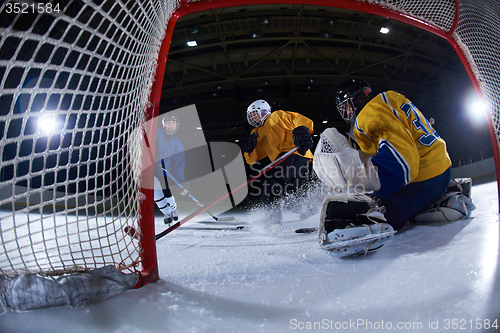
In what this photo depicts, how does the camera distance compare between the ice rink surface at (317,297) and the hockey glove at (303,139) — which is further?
the hockey glove at (303,139)

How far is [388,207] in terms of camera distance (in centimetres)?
123

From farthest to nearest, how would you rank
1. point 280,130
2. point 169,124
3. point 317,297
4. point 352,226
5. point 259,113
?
point 169,124 < point 259,113 < point 280,130 < point 352,226 < point 317,297

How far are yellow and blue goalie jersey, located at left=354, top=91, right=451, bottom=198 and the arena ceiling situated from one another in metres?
5.15

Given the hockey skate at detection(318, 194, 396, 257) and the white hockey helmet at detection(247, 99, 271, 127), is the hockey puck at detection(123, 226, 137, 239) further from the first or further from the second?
the white hockey helmet at detection(247, 99, 271, 127)

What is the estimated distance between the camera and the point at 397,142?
3.26ft

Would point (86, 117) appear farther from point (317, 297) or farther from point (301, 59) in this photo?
point (301, 59)

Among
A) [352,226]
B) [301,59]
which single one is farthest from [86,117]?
[301,59]

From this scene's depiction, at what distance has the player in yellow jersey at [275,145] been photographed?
8.65 ft

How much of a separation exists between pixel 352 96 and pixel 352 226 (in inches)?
28.6

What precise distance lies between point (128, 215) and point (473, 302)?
1.10m

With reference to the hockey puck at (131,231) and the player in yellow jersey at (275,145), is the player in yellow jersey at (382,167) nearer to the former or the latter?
the hockey puck at (131,231)

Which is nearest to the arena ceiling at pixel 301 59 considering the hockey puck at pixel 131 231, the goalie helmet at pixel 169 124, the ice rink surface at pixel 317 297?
the goalie helmet at pixel 169 124

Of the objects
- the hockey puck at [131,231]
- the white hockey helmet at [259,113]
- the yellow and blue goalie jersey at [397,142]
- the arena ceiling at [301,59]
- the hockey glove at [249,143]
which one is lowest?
the hockey puck at [131,231]

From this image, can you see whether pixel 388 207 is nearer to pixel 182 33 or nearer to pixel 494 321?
pixel 494 321
